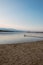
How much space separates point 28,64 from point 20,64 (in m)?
0.40

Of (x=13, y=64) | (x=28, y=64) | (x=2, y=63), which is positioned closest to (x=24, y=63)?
(x=28, y=64)

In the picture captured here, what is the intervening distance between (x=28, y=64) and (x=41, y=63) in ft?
2.31

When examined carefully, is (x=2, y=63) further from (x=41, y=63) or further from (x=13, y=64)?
(x=41, y=63)

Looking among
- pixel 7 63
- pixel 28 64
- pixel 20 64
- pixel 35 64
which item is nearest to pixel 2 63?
pixel 7 63

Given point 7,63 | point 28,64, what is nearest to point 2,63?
point 7,63

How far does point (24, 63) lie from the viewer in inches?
215

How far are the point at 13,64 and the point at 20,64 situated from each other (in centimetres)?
35

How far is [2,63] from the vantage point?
212 inches

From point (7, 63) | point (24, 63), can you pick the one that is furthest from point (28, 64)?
point (7, 63)

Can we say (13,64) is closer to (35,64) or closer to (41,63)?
(35,64)

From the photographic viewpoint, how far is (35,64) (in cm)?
537

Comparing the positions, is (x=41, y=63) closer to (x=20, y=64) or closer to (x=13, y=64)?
(x=20, y=64)

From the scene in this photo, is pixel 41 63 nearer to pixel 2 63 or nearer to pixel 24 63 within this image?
pixel 24 63

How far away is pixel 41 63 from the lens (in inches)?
217
